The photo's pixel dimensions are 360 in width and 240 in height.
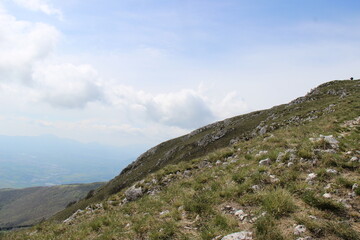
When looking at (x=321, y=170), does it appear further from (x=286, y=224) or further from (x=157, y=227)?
(x=157, y=227)

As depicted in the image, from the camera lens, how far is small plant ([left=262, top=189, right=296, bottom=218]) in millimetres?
7516

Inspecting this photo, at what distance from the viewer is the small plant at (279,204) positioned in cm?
752

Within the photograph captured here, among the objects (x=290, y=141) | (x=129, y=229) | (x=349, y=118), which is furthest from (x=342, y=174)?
(x=349, y=118)

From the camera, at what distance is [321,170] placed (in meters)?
10.0

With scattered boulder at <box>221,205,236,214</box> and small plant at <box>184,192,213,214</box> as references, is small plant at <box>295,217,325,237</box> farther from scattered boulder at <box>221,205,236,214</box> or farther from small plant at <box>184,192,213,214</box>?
small plant at <box>184,192,213,214</box>

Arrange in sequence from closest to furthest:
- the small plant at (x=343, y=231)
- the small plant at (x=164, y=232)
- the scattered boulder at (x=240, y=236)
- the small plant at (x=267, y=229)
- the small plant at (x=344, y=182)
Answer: the small plant at (x=343, y=231) < the small plant at (x=267, y=229) < the scattered boulder at (x=240, y=236) < the small plant at (x=164, y=232) < the small plant at (x=344, y=182)

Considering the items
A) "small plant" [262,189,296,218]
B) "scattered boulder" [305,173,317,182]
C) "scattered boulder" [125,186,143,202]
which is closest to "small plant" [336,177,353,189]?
"scattered boulder" [305,173,317,182]

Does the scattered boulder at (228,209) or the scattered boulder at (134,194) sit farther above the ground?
the scattered boulder at (134,194)

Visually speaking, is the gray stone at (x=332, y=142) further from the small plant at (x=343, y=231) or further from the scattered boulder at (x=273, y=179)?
the small plant at (x=343, y=231)

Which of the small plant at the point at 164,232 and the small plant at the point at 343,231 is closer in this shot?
the small plant at the point at 343,231

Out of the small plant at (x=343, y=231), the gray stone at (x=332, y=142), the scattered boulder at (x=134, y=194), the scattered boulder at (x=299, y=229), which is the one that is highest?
the gray stone at (x=332, y=142)

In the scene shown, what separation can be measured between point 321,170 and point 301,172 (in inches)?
33.7

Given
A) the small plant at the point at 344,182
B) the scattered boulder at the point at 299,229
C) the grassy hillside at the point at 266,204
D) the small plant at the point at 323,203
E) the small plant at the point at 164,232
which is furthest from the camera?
the small plant at the point at 344,182

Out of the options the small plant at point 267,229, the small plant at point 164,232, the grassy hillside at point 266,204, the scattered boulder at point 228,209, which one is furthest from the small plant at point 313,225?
the small plant at point 164,232
